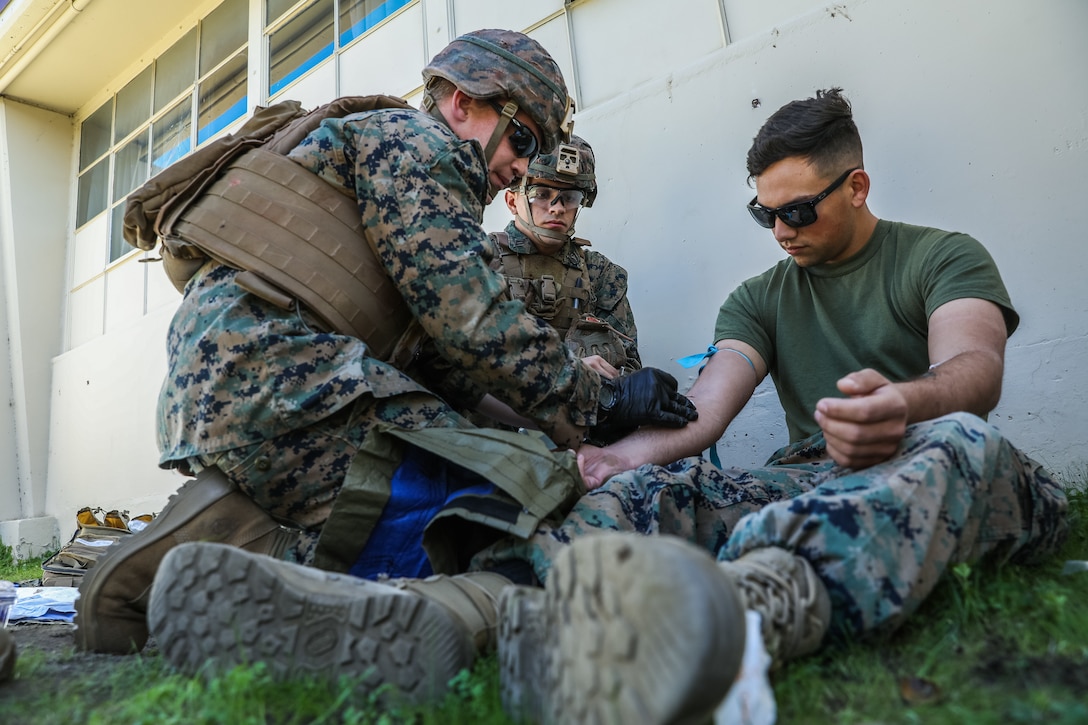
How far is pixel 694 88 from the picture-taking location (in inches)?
153

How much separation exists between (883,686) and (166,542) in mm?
1578

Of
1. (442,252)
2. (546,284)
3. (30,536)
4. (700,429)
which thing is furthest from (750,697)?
(30,536)

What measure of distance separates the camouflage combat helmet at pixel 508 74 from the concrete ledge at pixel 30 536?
779cm

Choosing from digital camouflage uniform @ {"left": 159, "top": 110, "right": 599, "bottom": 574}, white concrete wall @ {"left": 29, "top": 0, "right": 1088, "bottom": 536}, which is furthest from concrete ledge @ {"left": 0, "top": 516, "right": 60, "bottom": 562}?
digital camouflage uniform @ {"left": 159, "top": 110, "right": 599, "bottom": 574}

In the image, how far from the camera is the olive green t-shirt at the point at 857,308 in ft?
7.18

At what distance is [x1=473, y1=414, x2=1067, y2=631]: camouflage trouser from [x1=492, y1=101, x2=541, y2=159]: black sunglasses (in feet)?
3.62

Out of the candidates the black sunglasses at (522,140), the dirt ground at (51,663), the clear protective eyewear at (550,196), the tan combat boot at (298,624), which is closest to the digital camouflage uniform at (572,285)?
the clear protective eyewear at (550,196)

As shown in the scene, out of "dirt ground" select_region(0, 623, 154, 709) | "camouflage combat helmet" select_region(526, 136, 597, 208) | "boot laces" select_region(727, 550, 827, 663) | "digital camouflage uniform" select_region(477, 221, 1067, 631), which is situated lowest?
"dirt ground" select_region(0, 623, 154, 709)

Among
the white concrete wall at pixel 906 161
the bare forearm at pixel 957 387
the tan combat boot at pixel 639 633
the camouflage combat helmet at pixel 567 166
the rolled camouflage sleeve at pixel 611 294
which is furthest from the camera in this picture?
Result: the rolled camouflage sleeve at pixel 611 294

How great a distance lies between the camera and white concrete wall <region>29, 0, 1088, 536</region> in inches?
112

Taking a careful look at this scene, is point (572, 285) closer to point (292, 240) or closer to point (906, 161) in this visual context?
point (906, 161)

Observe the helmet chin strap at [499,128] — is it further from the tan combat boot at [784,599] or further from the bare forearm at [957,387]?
the tan combat boot at [784,599]

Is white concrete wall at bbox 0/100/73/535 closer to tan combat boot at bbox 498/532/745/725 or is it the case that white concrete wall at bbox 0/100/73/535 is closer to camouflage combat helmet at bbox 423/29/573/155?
camouflage combat helmet at bbox 423/29/573/155

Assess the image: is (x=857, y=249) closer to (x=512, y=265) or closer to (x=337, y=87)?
(x=512, y=265)
